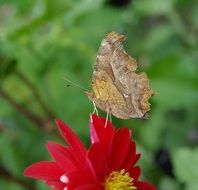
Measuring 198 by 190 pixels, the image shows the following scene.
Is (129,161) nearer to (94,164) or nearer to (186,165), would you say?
(94,164)

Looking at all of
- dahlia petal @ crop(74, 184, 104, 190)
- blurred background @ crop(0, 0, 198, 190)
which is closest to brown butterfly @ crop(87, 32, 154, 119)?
dahlia petal @ crop(74, 184, 104, 190)

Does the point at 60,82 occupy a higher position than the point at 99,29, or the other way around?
the point at 99,29

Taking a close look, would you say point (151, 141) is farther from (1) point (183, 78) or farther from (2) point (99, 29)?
(2) point (99, 29)

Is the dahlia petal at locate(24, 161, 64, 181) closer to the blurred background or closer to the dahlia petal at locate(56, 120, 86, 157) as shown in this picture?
the dahlia petal at locate(56, 120, 86, 157)

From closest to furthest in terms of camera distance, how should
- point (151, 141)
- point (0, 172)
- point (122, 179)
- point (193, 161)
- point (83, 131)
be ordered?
point (122, 179) → point (193, 161) → point (0, 172) → point (83, 131) → point (151, 141)

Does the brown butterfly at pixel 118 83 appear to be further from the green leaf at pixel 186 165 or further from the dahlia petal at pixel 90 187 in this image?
the green leaf at pixel 186 165

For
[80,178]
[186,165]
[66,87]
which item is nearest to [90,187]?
[80,178]

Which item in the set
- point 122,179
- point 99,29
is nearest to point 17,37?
point 99,29
